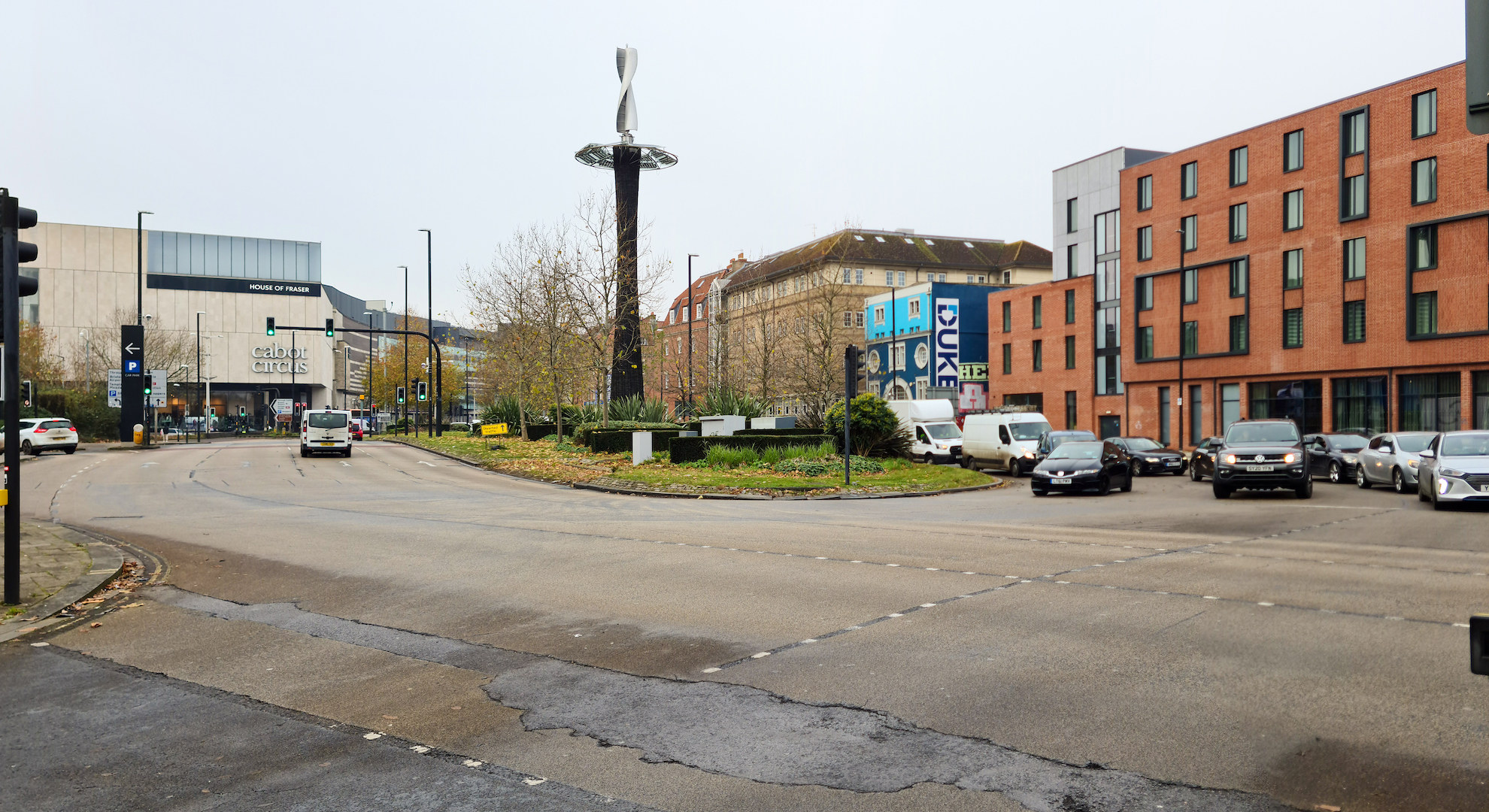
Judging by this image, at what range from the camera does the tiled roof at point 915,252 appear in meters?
98.8

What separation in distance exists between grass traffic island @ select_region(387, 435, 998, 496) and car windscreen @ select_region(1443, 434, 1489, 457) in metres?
10.4

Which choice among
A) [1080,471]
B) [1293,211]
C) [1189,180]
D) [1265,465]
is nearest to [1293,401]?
[1293,211]

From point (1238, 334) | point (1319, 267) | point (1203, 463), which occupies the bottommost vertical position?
Result: point (1203, 463)

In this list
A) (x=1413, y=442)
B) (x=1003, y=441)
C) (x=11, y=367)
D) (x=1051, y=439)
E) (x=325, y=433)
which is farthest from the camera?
(x=325, y=433)

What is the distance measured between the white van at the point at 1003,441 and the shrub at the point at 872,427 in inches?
139

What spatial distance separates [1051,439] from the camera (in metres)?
33.5

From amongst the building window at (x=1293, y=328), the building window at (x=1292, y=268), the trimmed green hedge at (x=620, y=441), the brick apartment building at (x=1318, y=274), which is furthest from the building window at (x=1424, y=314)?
the trimmed green hedge at (x=620, y=441)

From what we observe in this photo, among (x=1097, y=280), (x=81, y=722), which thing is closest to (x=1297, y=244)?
(x=1097, y=280)

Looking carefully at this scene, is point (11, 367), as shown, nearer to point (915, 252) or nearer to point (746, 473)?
point (746, 473)

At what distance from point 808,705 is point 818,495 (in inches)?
700

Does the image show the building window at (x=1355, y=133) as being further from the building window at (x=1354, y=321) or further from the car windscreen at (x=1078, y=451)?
the car windscreen at (x=1078, y=451)

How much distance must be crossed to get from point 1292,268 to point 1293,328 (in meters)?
2.88

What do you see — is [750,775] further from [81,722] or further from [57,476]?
[57,476]

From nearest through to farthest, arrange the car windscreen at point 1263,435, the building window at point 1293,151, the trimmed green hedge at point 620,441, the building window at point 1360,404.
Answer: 1. the car windscreen at point 1263,435
2. the trimmed green hedge at point 620,441
3. the building window at point 1360,404
4. the building window at point 1293,151
